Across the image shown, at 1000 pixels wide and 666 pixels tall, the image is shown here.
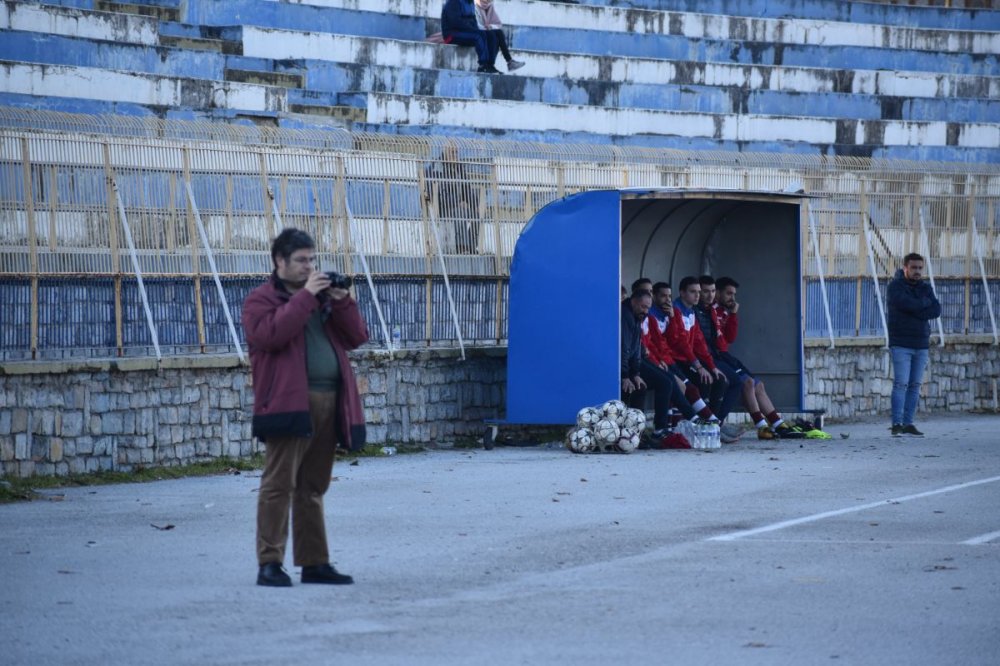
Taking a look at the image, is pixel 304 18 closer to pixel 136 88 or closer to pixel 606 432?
pixel 136 88

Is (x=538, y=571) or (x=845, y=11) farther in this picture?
(x=845, y=11)

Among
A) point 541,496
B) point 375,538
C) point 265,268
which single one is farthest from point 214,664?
point 265,268

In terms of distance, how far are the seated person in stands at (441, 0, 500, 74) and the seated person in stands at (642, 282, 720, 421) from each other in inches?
412

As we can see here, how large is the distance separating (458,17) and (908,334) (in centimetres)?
1130

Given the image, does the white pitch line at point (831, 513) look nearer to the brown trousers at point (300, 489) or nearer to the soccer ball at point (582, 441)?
the brown trousers at point (300, 489)

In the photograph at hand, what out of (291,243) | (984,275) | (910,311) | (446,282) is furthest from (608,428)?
(984,275)

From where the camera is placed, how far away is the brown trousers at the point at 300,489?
8648 millimetres

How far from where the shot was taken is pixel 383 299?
17.6 meters

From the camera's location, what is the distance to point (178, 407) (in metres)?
14.9

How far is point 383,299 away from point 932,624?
10423mm

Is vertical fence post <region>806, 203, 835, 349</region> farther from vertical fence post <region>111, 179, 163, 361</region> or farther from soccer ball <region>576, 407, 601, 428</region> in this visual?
vertical fence post <region>111, 179, 163, 361</region>

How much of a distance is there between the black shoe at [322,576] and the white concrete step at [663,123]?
17.3 m

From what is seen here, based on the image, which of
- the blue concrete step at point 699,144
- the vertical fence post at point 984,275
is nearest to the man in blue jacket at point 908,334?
the vertical fence post at point 984,275

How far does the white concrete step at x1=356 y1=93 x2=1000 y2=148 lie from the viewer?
26188mm
